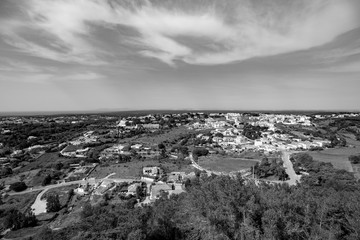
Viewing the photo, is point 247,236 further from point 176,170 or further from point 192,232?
point 176,170

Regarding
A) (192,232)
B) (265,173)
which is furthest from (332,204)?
(265,173)

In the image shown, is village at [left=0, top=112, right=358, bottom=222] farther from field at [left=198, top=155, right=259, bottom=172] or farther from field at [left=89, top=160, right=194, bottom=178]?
field at [left=198, top=155, right=259, bottom=172]

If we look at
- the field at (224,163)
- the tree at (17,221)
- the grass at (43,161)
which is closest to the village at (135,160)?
the grass at (43,161)

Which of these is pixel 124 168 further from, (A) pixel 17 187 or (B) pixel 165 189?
(A) pixel 17 187

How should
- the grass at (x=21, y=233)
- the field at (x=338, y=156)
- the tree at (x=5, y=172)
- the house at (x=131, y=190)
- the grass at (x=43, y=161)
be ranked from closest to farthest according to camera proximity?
the grass at (x=21, y=233)
the house at (x=131, y=190)
the field at (x=338, y=156)
the tree at (x=5, y=172)
the grass at (x=43, y=161)

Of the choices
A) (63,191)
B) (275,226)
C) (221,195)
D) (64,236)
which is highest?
(221,195)

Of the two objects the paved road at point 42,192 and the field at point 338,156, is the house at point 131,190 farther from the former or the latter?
the field at point 338,156
